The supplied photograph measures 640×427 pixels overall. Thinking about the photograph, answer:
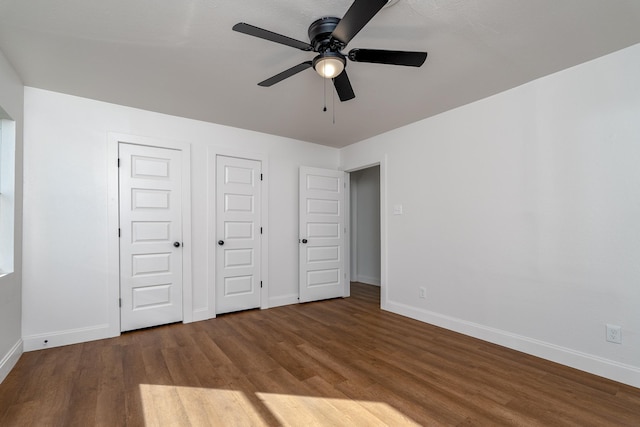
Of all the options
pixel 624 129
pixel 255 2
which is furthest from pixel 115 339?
pixel 624 129

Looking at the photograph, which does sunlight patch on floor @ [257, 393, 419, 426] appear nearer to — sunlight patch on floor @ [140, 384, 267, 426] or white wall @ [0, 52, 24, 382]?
sunlight patch on floor @ [140, 384, 267, 426]

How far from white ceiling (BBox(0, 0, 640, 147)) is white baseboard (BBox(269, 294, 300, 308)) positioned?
264cm

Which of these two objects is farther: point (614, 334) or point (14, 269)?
point (14, 269)

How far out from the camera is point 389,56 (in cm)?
189

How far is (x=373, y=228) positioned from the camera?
617 cm

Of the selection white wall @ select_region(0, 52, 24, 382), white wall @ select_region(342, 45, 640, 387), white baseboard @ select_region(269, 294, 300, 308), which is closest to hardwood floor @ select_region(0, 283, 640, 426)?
white wall @ select_region(0, 52, 24, 382)

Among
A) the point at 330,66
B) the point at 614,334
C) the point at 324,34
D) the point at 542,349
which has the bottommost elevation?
the point at 542,349

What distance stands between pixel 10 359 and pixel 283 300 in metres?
2.81

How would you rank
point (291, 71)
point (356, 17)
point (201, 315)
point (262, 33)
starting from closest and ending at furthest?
point (356, 17)
point (262, 33)
point (291, 71)
point (201, 315)

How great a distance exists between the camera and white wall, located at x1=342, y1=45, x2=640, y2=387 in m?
2.32

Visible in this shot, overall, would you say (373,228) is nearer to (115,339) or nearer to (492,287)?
(492,287)

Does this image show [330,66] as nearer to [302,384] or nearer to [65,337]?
[302,384]

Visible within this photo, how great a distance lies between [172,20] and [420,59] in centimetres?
164

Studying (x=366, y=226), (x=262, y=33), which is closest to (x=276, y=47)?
(x=262, y=33)
